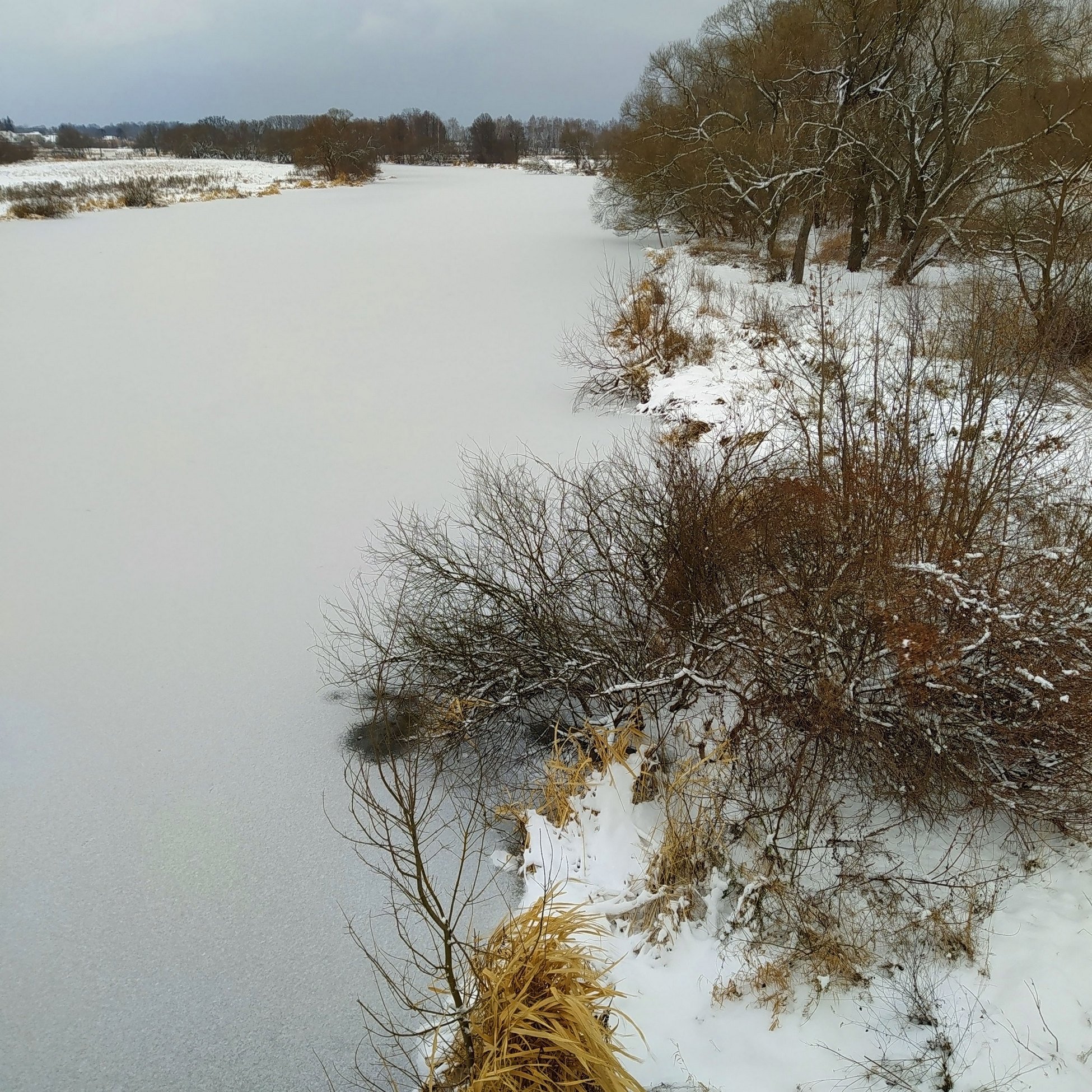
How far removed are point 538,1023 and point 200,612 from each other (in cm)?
415

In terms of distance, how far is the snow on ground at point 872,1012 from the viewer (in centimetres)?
254

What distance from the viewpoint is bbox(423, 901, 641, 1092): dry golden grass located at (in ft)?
8.54

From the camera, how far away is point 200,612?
5609mm

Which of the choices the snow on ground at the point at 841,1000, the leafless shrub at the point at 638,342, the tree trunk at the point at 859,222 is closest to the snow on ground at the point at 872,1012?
the snow on ground at the point at 841,1000

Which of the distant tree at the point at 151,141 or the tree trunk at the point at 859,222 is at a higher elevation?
the distant tree at the point at 151,141

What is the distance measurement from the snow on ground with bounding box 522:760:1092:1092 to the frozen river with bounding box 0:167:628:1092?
51.7 inches

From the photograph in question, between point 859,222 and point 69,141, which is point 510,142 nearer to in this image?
point 69,141

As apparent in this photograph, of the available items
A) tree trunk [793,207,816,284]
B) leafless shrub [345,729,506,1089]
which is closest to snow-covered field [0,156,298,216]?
tree trunk [793,207,816,284]

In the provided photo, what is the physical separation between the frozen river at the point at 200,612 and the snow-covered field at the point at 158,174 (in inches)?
682

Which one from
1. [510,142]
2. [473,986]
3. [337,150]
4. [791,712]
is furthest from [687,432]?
[510,142]

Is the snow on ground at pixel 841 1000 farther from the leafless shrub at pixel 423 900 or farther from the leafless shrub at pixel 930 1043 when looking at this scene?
the leafless shrub at pixel 423 900

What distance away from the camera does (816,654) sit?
3486 millimetres

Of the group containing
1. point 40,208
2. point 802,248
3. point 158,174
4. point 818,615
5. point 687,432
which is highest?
point 158,174

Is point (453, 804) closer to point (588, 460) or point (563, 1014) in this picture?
point (563, 1014)
